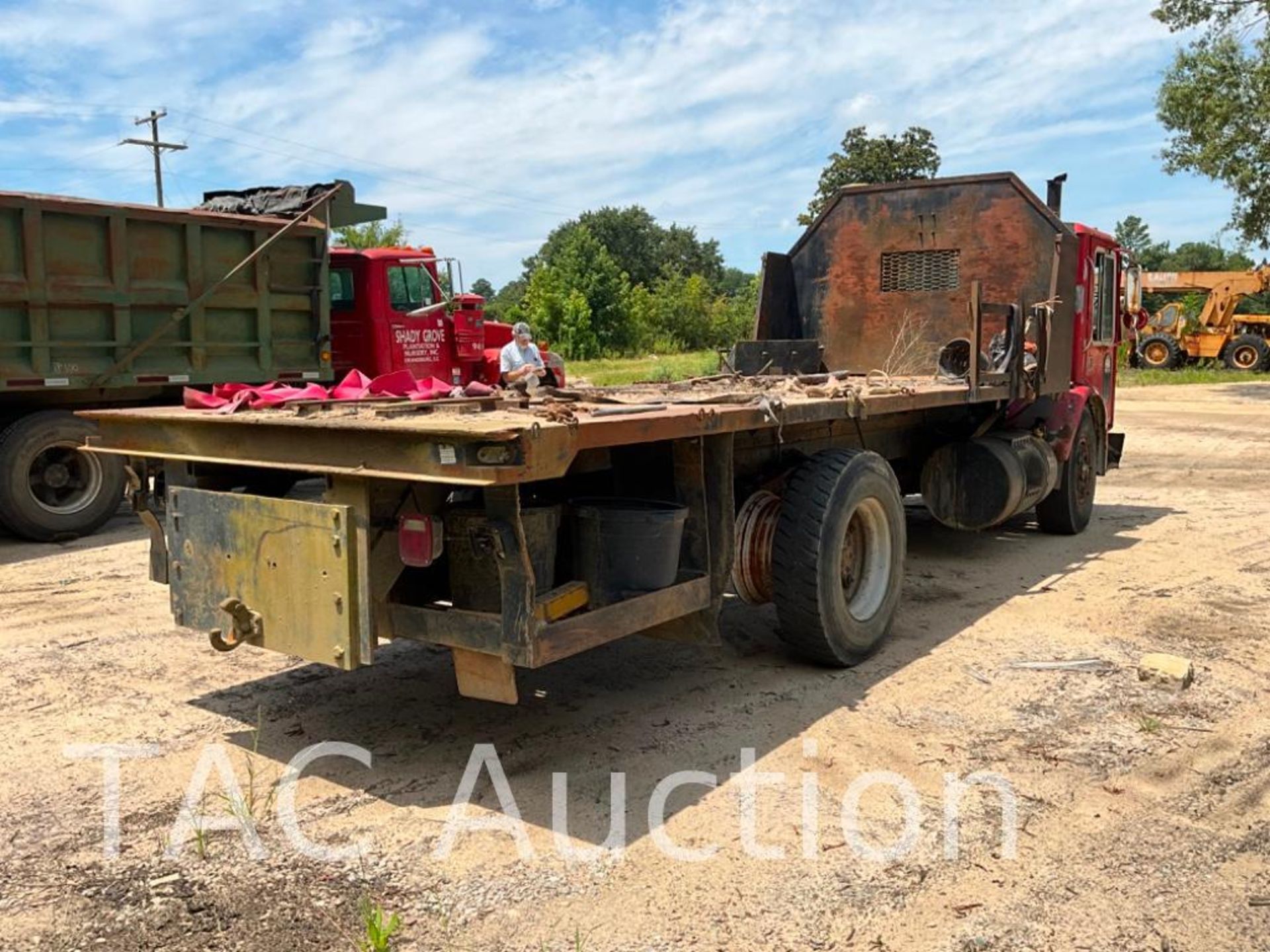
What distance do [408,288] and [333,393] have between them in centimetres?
688

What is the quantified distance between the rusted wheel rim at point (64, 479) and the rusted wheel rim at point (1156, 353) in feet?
98.7

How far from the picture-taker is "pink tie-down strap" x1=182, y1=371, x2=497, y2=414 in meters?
4.64

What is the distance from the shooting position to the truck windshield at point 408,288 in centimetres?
1144

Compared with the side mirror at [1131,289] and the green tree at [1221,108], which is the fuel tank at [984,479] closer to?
the side mirror at [1131,289]

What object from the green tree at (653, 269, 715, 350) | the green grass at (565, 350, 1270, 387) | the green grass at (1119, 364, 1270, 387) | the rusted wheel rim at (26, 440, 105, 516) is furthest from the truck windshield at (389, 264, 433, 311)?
the green tree at (653, 269, 715, 350)

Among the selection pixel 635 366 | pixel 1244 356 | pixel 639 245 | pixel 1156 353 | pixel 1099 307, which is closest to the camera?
pixel 1099 307

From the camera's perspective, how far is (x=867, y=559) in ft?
18.7

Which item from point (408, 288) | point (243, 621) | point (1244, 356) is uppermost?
point (408, 288)

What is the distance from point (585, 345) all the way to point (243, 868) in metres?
40.9

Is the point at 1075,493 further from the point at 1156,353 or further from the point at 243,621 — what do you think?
the point at 1156,353

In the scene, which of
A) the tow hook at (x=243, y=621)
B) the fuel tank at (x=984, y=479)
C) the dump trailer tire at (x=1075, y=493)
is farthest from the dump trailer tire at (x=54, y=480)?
the dump trailer tire at (x=1075, y=493)

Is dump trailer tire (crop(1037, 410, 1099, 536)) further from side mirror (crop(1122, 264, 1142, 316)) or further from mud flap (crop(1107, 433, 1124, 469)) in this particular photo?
side mirror (crop(1122, 264, 1142, 316))

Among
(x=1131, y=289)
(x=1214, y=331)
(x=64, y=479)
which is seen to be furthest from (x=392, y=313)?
(x=1214, y=331)

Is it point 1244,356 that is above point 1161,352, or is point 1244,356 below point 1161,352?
below
